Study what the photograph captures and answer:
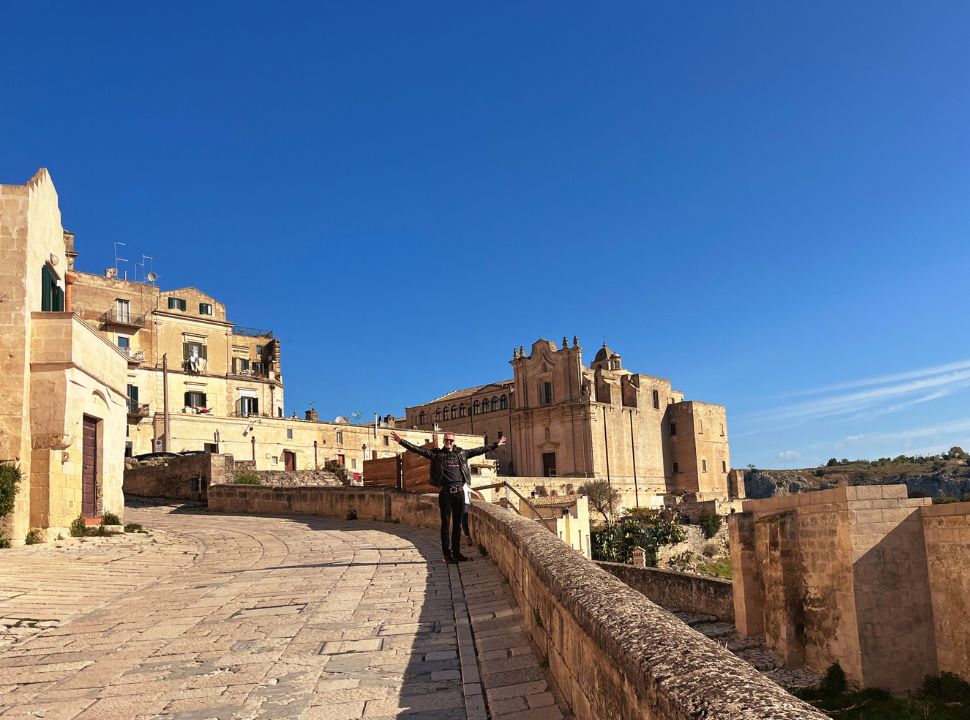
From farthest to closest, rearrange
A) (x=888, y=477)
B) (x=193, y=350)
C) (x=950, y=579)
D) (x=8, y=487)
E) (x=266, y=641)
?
(x=888, y=477) < (x=193, y=350) < (x=950, y=579) < (x=8, y=487) < (x=266, y=641)

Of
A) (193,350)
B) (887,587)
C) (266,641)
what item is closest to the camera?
(266,641)

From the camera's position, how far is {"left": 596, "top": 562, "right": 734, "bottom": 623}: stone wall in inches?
920

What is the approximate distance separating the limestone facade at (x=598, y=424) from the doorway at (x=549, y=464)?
82 mm

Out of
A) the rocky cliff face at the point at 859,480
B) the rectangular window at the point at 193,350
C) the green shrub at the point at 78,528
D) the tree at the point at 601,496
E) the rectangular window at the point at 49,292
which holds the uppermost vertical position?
the rectangular window at the point at 193,350

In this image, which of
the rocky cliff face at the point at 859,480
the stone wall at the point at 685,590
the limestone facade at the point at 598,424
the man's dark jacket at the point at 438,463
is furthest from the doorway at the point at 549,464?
the man's dark jacket at the point at 438,463

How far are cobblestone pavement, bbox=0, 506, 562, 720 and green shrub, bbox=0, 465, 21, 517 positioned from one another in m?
0.84

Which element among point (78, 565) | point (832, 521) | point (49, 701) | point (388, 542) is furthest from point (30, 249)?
point (832, 521)

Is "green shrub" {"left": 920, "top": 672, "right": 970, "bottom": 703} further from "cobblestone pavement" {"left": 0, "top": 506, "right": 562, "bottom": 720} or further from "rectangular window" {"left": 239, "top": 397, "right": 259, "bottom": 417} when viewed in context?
"rectangular window" {"left": 239, "top": 397, "right": 259, "bottom": 417}

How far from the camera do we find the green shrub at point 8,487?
12.4 meters

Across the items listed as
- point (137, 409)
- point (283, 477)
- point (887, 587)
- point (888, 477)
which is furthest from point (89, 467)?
point (888, 477)

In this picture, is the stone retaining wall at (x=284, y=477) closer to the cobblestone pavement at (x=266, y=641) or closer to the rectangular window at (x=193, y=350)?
the cobblestone pavement at (x=266, y=641)

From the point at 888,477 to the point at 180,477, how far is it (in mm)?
89177

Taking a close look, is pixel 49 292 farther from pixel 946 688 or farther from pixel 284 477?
pixel 946 688

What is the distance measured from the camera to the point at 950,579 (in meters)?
16.3
